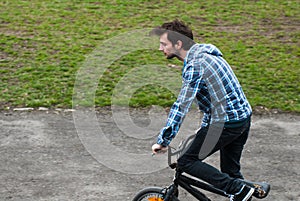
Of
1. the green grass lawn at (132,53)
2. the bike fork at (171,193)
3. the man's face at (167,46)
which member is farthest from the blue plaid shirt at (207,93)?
the green grass lawn at (132,53)

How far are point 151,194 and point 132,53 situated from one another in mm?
5532

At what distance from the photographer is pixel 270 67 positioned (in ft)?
32.4

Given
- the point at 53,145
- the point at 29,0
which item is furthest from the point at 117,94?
the point at 29,0

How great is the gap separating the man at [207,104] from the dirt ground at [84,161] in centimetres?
103

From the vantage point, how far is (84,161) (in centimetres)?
654

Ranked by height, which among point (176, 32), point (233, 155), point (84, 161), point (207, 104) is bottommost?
point (84, 161)

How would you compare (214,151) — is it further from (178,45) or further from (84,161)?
(84,161)

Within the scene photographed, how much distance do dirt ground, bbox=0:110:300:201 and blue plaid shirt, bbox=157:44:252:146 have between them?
1444 mm

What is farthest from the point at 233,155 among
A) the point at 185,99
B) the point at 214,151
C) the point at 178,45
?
the point at 178,45

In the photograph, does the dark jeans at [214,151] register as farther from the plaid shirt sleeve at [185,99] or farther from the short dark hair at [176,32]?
the short dark hair at [176,32]

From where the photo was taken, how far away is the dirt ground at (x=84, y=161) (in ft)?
19.1

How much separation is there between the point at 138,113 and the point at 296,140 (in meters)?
2.30

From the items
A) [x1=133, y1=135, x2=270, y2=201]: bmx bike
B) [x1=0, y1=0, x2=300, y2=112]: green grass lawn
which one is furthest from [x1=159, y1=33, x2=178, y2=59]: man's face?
[x1=0, y1=0, x2=300, y2=112]: green grass lawn

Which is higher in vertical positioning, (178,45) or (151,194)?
(178,45)
